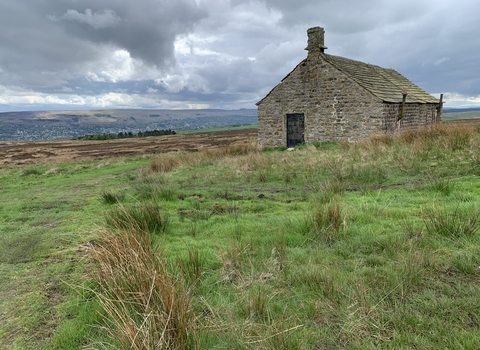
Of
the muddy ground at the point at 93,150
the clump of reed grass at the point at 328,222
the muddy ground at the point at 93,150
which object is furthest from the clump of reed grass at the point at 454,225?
the muddy ground at the point at 93,150

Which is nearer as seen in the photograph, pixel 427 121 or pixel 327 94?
pixel 327 94

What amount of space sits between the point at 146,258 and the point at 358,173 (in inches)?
272

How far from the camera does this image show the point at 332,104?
1733 centimetres

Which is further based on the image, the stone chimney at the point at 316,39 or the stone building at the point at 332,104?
the stone chimney at the point at 316,39

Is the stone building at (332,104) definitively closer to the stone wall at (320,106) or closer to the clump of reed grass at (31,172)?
the stone wall at (320,106)

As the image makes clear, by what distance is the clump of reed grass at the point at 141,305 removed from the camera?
2.16m

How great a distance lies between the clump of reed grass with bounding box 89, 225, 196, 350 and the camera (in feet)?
7.10

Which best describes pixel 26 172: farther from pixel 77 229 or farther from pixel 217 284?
pixel 217 284

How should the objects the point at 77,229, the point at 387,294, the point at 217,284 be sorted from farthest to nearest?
the point at 77,229
the point at 217,284
the point at 387,294

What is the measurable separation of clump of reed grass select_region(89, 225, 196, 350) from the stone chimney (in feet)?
56.9

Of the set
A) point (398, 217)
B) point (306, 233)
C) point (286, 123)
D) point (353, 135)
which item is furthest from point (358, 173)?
point (286, 123)

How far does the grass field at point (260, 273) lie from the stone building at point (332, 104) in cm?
946

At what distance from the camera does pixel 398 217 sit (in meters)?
4.95

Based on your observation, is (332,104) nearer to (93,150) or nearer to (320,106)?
(320,106)
